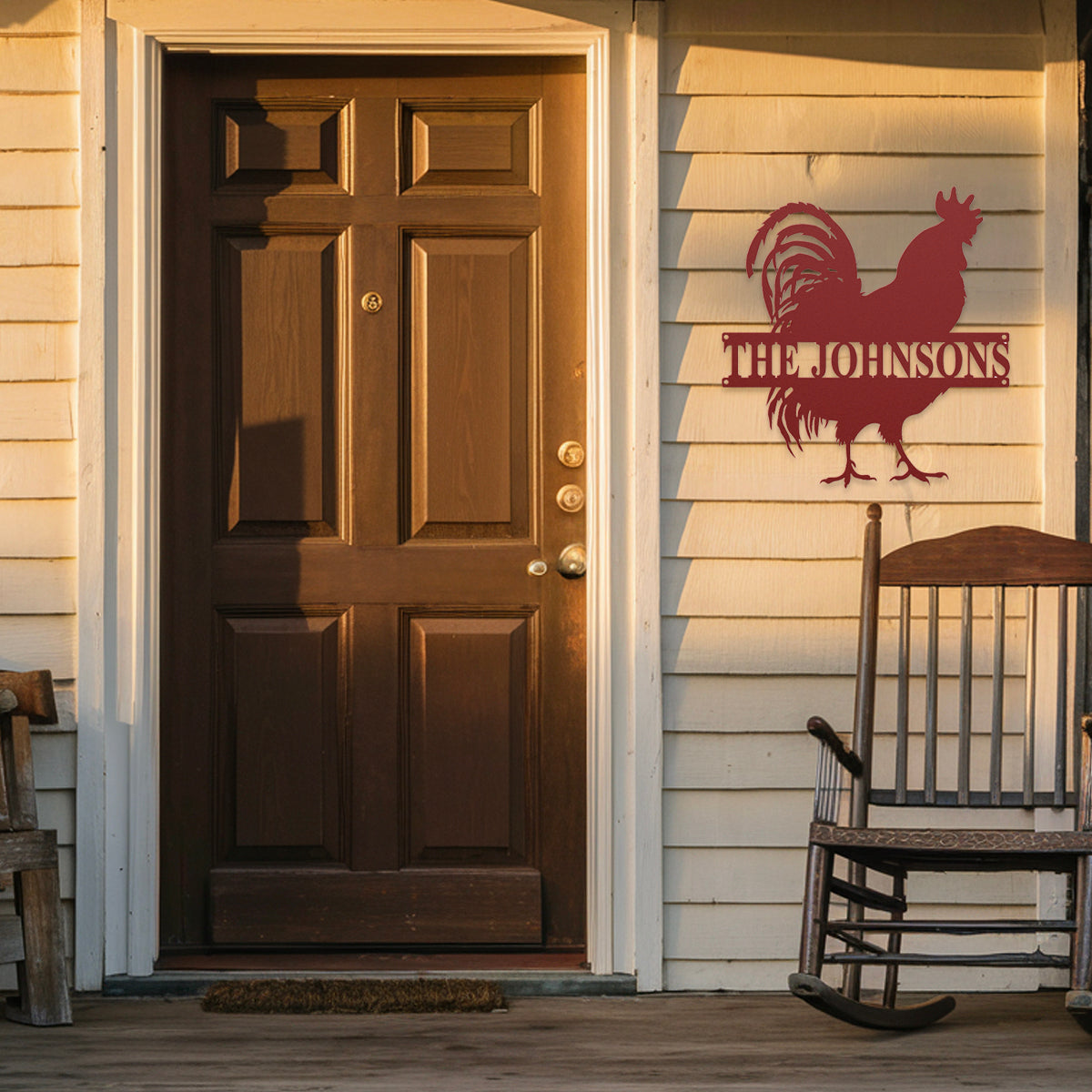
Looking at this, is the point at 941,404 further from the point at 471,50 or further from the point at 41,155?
the point at 41,155

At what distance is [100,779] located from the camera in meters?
2.61

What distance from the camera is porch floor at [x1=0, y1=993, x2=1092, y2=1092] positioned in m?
2.04

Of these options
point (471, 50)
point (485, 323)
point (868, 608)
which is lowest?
point (868, 608)

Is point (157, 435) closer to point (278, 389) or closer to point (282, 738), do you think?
point (278, 389)

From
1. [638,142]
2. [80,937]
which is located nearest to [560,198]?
[638,142]

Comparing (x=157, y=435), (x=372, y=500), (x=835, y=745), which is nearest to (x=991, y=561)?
(x=835, y=745)

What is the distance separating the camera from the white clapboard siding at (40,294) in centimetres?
266

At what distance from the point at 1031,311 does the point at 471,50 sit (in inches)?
51.2

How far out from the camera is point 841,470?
2.69 m

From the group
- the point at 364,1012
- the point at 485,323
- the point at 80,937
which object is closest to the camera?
the point at 364,1012

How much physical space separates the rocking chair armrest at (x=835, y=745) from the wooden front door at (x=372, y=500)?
2.05 feet

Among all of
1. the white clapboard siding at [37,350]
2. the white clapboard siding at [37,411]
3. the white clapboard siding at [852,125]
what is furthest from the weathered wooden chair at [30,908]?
the white clapboard siding at [852,125]

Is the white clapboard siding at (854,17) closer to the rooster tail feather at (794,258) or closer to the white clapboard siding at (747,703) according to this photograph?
the rooster tail feather at (794,258)

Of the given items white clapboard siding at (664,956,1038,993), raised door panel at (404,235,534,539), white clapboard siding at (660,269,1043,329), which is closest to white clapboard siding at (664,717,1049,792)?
white clapboard siding at (664,956,1038,993)
